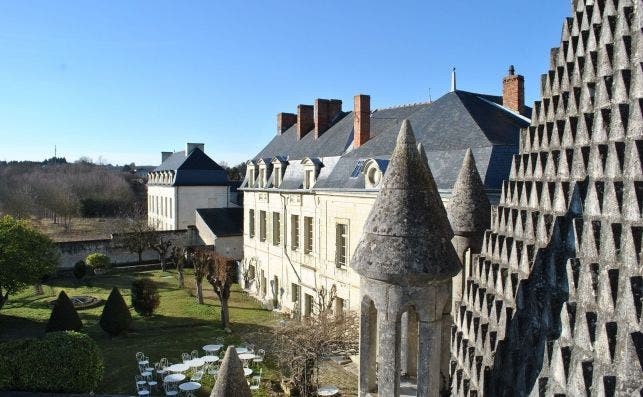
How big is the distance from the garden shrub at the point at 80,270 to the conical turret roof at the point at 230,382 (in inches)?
1002

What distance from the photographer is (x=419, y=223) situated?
12.1 feet

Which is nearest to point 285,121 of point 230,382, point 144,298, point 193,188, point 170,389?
point 193,188

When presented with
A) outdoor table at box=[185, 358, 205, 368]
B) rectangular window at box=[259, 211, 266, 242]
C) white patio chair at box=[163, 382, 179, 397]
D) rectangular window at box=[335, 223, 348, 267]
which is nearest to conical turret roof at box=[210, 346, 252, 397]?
white patio chair at box=[163, 382, 179, 397]

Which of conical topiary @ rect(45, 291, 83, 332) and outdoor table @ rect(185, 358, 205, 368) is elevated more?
conical topiary @ rect(45, 291, 83, 332)

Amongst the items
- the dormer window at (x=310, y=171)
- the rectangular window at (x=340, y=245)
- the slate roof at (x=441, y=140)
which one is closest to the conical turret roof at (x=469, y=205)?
the slate roof at (x=441, y=140)

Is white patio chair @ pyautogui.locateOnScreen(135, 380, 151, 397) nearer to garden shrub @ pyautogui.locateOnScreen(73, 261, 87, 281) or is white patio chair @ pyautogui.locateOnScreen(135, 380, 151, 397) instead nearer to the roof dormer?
the roof dormer

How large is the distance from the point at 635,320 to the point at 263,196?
79.2 feet

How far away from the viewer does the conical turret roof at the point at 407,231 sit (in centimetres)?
363

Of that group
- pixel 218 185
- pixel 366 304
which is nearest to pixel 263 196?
pixel 218 185

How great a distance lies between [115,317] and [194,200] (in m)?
20.9

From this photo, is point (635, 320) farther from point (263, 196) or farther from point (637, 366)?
point (263, 196)

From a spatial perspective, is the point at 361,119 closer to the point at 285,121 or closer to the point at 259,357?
the point at 259,357

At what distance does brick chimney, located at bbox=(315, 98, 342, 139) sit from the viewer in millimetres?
24578

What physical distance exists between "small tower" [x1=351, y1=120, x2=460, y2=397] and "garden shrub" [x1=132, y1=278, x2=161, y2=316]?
1935cm
